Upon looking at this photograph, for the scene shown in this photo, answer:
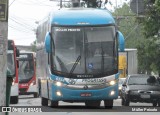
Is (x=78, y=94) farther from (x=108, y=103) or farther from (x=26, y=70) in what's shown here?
(x=26, y=70)

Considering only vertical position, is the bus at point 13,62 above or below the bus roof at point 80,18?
below

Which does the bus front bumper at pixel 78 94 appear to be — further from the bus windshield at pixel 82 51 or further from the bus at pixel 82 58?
the bus windshield at pixel 82 51

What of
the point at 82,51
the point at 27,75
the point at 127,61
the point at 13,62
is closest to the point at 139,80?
the point at 13,62

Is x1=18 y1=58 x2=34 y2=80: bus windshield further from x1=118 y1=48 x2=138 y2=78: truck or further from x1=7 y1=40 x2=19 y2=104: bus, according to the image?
x1=7 y1=40 x2=19 y2=104: bus

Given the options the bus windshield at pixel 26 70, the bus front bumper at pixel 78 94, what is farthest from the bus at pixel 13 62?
the bus windshield at pixel 26 70

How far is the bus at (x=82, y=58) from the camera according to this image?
22.0 metres

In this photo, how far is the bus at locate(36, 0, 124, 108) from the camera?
22000 millimetres

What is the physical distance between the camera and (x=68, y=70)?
22047mm

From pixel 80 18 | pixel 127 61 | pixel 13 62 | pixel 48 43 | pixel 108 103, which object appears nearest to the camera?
pixel 48 43

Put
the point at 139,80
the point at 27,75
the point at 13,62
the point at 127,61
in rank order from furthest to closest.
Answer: the point at 127,61, the point at 27,75, the point at 13,62, the point at 139,80

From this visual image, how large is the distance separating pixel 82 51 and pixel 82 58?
27 centimetres

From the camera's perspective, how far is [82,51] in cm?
2214

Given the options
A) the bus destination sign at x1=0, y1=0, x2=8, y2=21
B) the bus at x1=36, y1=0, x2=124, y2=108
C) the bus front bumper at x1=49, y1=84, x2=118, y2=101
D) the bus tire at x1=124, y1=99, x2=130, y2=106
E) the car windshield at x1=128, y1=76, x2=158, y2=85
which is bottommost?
the bus tire at x1=124, y1=99, x2=130, y2=106

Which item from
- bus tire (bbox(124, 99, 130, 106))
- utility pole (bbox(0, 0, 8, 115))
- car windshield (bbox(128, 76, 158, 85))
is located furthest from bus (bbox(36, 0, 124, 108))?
utility pole (bbox(0, 0, 8, 115))
